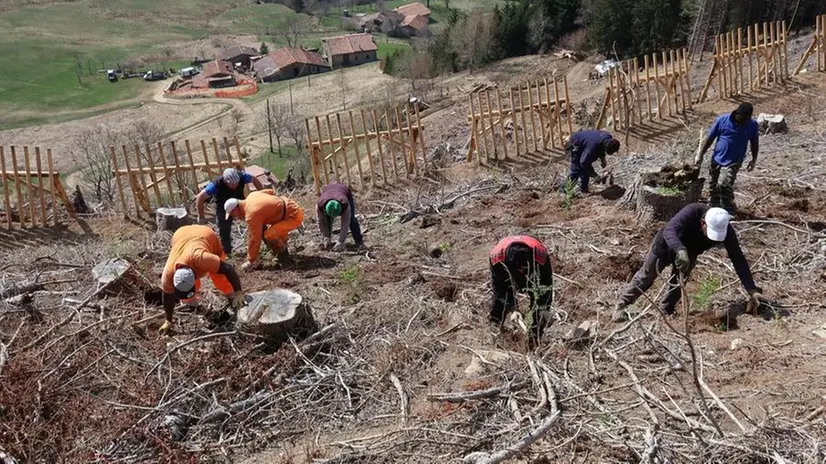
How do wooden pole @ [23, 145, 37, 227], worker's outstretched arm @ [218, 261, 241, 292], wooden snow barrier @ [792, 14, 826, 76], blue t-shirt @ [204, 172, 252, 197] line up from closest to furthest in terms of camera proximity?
worker's outstretched arm @ [218, 261, 241, 292], blue t-shirt @ [204, 172, 252, 197], wooden pole @ [23, 145, 37, 227], wooden snow barrier @ [792, 14, 826, 76]

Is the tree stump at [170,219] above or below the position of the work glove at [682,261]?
below

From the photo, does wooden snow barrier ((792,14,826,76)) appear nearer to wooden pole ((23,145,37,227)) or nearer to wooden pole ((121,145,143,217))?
wooden pole ((121,145,143,217))

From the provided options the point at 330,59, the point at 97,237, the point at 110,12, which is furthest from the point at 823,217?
the point at 110,12

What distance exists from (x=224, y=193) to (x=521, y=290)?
441cm

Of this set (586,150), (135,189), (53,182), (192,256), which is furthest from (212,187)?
(53,182)

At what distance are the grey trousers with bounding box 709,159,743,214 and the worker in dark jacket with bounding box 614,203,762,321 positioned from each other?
85.7 inches

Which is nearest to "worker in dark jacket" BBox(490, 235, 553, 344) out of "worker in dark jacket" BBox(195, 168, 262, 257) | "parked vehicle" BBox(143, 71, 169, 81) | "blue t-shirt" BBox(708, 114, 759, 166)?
"blue t-shirt" BBox(708, 114, 759, 166)

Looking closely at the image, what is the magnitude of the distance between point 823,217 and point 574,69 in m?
26.4

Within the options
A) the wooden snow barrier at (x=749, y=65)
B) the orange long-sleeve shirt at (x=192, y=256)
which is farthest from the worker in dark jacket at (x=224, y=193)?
the wooden snow barrier at (x=749, y=65)

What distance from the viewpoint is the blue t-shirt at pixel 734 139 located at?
7234mm

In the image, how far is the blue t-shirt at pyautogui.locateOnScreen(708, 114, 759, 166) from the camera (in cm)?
723

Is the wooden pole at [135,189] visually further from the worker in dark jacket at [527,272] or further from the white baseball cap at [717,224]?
the white baseball cap at [717,224]

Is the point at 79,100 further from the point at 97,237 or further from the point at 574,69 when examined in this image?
→ the point at 97,237

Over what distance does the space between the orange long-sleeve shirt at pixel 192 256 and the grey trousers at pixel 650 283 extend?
142 inches
